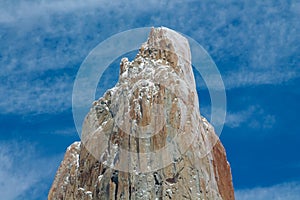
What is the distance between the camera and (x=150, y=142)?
129000mm

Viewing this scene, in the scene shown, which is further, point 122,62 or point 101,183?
point 122,62

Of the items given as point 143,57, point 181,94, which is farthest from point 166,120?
point 143,57

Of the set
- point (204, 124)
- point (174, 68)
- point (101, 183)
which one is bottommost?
point (101, 183)

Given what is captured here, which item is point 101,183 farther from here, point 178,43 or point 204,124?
point 178,43

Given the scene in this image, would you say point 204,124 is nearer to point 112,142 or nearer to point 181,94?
point 181,94

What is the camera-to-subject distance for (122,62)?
5664 inches

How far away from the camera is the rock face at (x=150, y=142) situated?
127125mm

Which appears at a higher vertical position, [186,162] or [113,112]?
[113,112]

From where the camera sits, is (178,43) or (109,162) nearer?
(109,162)

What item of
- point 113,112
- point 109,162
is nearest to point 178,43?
point 113,112

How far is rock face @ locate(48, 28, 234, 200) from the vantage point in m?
127

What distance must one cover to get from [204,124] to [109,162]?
1653cm

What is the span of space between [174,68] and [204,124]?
32.6 ft

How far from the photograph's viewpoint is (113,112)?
139m
